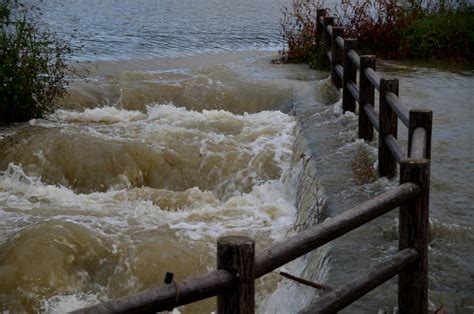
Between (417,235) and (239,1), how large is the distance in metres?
27.0

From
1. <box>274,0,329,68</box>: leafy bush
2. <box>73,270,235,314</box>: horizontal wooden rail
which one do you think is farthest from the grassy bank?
<box>73,270,235,314</box>: horizontal wooden rail

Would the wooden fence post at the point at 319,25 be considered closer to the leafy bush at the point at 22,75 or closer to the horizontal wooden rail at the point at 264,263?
the leafy bush at the point at 22,75

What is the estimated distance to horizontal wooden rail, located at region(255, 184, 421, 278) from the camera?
400 centimetres

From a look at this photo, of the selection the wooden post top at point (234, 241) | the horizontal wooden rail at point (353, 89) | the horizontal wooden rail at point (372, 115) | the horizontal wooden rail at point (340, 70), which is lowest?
the horizontal wooden rail at point (372, 115)

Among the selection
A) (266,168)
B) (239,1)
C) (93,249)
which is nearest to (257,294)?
(93,249)

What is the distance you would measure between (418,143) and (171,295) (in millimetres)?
3196

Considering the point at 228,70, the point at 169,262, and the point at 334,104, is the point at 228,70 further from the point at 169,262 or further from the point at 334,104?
the point at 169,262

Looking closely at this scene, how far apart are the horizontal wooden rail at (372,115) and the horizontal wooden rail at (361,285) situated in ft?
13.1

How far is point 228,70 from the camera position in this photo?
54.5 ft

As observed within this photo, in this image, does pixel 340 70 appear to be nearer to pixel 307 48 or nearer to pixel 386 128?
pixel 307 48

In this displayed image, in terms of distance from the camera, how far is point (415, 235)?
16.9 feet

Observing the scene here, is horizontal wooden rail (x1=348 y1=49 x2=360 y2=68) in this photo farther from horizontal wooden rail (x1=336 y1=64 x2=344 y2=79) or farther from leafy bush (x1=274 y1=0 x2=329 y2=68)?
leafy bush (x1=274 y1=0 x2=329 y2=68)

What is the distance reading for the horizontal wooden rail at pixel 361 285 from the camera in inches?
177

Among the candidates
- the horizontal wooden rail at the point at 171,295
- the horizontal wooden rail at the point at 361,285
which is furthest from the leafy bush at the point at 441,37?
the horizontal wooden rail at the point at 171,295
